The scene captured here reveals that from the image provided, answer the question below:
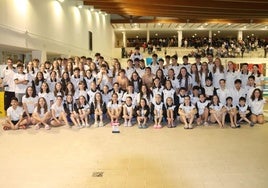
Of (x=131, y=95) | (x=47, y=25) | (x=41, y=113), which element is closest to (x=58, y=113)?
(x=41, y=113)

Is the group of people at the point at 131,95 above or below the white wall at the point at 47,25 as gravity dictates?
below

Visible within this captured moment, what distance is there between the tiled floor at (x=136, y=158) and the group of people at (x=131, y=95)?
0.62 meters

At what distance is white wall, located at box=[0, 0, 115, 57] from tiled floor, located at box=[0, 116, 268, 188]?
198 inches

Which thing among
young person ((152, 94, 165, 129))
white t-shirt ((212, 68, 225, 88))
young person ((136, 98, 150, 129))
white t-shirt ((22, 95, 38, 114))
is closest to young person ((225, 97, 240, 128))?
white t-shirt ((212, 68, 225, 88))

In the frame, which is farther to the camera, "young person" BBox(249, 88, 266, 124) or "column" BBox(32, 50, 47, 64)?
"column" BBox(32, 50, 47, 64)

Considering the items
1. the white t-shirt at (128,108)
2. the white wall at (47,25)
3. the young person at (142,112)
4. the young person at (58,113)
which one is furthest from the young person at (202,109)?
the white wall at (47,25)

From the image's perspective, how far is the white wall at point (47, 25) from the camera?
35.9 feet

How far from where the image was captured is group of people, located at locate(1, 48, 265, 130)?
8016mm

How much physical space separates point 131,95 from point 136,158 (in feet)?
10.6

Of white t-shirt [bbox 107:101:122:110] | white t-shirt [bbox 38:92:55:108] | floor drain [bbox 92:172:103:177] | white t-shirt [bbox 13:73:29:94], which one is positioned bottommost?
floor drain [bbox 92:172:103:177]

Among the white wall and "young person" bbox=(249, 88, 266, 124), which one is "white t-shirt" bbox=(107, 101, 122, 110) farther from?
the white wall

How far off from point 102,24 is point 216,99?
785 inches

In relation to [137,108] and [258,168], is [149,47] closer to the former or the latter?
[137,108]

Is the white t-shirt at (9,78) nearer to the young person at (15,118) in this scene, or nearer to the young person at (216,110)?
the young person at (15,118)
